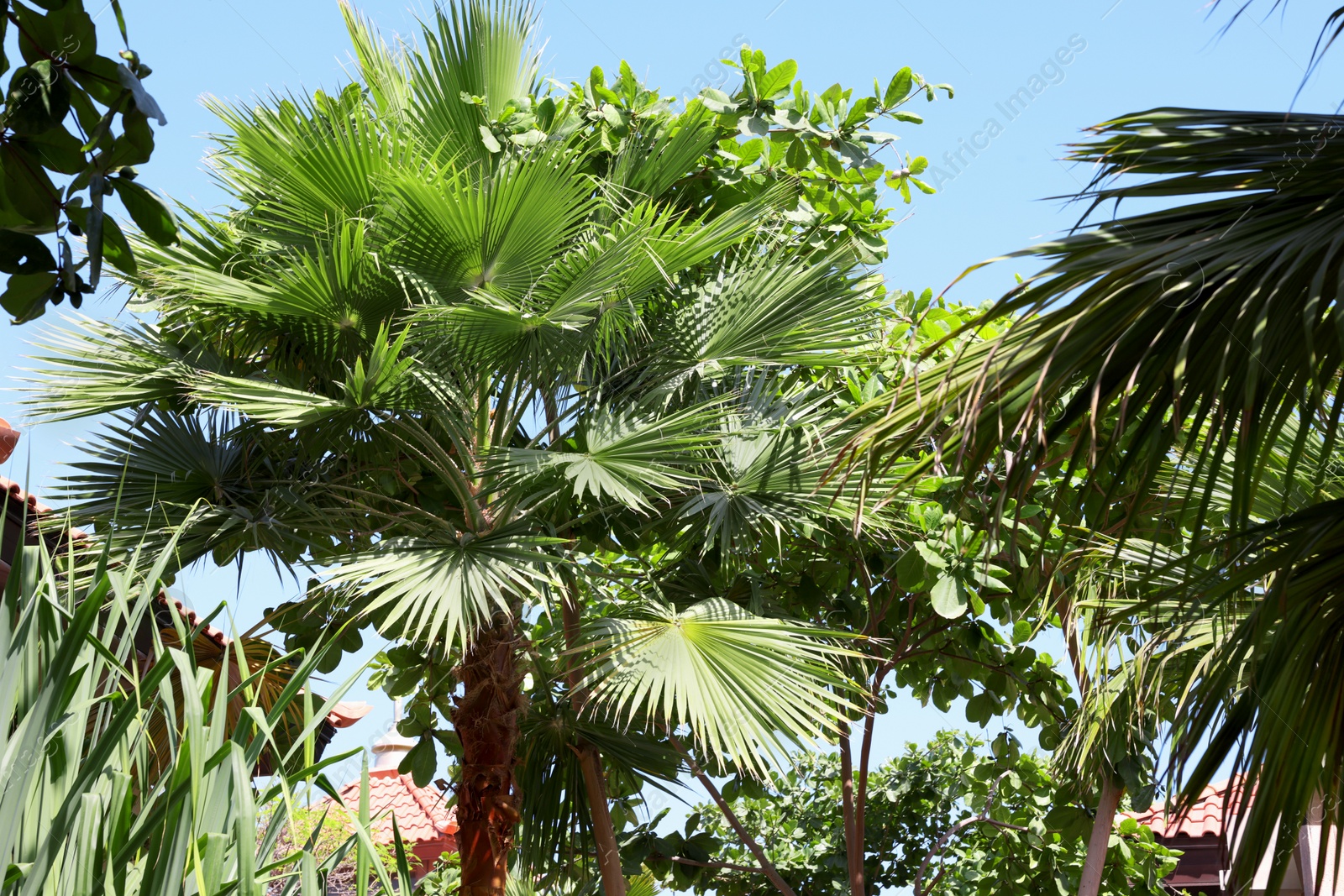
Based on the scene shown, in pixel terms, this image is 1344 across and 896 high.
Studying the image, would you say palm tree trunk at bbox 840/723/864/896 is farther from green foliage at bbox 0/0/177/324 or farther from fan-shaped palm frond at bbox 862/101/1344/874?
green foliage at bbox 0/0/177/324

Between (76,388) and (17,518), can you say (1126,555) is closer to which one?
(76,388)

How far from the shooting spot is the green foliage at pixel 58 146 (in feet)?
4.10

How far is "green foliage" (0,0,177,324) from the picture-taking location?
1.25 metres

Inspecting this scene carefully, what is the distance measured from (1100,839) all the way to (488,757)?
2.68 m

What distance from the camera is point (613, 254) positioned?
14.0 ft

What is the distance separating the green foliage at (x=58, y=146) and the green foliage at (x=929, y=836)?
3.27 m

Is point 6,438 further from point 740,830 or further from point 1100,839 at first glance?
point 1100,839

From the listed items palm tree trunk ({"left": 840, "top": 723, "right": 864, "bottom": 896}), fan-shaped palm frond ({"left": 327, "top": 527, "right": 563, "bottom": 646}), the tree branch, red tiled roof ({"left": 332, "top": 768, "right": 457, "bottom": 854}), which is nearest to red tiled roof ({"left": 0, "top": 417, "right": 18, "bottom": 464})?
fan-shaped palm frond ({"left": 327, "top": 527, "right": 563, "bottom": 646})

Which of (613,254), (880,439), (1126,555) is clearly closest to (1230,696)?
(1126,555)

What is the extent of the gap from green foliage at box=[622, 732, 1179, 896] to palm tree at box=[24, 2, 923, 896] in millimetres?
1017

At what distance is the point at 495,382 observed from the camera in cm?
473

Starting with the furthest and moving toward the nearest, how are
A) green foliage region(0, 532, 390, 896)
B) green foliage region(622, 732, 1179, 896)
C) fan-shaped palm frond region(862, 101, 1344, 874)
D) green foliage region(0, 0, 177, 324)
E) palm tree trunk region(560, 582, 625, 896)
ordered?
1. green foliage region(622, 732, 1179, 896)
2. palm tree trunk region(560, 582, 625, 896)
3. fan-shaped palm frond region(862, 101, 1344, 874)
4. green foliage region(0, 532, 390, 896)
5. green foliage region(0, 0, 177, 324)

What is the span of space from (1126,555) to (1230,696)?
0.87 meters

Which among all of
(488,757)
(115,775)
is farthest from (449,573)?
(115,775)
